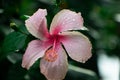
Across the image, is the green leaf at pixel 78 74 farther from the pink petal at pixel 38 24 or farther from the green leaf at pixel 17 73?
the pink petal at pixel 38 24

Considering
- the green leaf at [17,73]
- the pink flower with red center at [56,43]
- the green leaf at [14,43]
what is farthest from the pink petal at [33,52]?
the green leaf at [17,73]

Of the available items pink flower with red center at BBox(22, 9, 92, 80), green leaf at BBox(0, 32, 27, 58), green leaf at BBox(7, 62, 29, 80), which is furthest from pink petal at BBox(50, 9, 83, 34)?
green leaf at BBox(7, 62, 29, 80)

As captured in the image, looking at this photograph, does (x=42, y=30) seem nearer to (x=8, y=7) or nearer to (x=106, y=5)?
(x=8, y=7)

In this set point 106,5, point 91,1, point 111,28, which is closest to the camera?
point 91,1

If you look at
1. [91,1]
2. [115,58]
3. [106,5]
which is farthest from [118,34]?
[91,1]

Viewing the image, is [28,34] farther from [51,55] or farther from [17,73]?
[17,73]

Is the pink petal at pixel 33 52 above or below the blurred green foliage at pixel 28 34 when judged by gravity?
above

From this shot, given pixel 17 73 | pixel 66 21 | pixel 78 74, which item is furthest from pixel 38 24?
pixel 78 74
